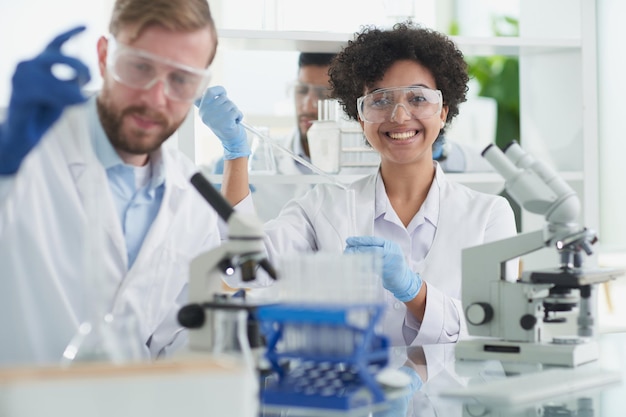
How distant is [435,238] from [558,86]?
140 cm

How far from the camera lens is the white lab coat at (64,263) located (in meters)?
1.86

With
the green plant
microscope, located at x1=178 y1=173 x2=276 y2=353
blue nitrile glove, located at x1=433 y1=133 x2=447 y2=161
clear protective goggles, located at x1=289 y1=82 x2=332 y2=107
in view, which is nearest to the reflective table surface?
microscope, located at x1=178 y1=173 x2=276 y2=353

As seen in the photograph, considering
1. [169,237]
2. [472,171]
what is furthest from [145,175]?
[472,171]

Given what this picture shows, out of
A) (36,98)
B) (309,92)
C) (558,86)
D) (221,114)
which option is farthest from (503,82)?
(36,98)

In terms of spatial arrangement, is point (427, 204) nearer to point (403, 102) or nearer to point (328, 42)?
point (403, 102)

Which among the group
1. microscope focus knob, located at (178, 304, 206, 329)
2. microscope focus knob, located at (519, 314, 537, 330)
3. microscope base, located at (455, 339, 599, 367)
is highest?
microscope focus knob, located at (178, 304, 206, 329)

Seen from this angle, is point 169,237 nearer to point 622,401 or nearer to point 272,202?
point 622,401

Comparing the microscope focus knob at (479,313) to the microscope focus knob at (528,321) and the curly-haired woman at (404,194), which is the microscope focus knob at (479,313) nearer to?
the microscope focus knob at (528,321)

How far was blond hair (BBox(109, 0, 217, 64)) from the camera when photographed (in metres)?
1.87

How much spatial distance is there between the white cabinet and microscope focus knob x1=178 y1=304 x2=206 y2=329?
2.19m

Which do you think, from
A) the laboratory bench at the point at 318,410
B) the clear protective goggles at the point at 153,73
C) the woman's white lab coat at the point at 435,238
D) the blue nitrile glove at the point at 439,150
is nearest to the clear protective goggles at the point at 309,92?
the blue nitrile glove at the point at 439,150

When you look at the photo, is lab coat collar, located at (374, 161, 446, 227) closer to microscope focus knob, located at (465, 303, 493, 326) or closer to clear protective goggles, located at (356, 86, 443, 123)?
clear protective goggles, located at (356, 86, 443, 123)

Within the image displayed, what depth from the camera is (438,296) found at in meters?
2.54

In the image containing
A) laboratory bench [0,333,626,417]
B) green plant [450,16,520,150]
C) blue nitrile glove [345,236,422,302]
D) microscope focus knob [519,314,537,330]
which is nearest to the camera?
laboratory bench [0,333,626,417]
